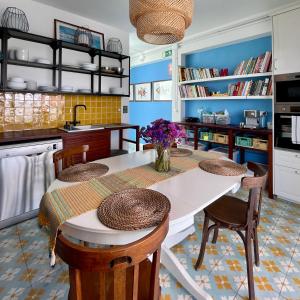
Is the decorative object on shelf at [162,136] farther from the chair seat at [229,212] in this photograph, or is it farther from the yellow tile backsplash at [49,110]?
the yellow tile backsplash at [49,110]

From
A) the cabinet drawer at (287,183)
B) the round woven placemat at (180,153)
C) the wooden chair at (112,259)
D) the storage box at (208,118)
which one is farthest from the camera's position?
the storage box at (208,118)

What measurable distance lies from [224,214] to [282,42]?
2.36 metres

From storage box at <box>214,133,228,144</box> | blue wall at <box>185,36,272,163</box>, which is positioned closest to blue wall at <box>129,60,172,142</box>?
blue wall at <box>185,36,272,163</box>

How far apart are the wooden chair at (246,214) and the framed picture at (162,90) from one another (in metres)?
3.82

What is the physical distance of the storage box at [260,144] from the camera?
3.01 metres

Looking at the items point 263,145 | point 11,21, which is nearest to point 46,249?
point 11,21

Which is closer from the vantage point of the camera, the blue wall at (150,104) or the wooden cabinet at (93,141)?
the wooden cabinet at (93,141)

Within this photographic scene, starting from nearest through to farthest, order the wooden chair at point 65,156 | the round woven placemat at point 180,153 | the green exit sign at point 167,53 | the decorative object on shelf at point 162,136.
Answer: the decorative object on shelf at point 162,136 → the wooden chair at point 65,156 → the round woven placemat at point 180,153 → the green exit sign at point 167,53

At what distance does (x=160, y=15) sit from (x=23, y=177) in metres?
2.01

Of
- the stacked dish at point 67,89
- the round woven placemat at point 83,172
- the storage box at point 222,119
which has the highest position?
the stacked dish at point 67,89

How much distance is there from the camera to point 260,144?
3.06 m

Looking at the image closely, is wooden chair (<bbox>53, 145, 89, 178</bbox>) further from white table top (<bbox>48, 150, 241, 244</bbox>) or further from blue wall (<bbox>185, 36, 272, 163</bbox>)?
blue wall (<bbox>185, 36, 272, 163</bbox>)

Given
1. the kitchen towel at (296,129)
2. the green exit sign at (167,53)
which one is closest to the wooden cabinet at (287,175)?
the kitchen towel at (296,129)

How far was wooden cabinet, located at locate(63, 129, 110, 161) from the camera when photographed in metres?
2.77
